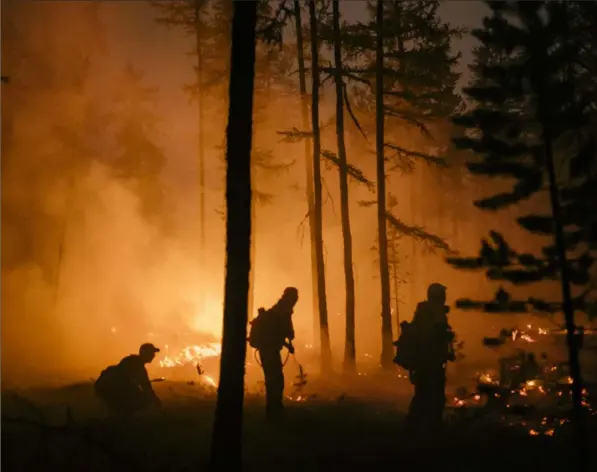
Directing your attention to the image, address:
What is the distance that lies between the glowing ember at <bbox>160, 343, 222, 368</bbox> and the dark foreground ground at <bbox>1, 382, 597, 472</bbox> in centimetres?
658

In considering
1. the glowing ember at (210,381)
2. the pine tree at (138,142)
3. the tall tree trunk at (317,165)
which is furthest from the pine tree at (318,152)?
the pine tree at (138,142)

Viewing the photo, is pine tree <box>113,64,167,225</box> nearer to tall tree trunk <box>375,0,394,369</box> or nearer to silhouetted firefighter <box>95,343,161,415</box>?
tall tree trunk <box>375,0,394,369</box>

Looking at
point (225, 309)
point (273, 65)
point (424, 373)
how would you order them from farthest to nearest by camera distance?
1. point (273, 65)
2. point (424, 373)
3. point (225, 309)

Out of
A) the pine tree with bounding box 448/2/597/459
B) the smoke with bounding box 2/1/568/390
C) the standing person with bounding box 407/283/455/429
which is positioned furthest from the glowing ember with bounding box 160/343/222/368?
the pine tree with bounding box 448/2/597/459

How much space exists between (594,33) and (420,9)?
734 cm

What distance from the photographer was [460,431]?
918 centimetres

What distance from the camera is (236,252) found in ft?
22.1

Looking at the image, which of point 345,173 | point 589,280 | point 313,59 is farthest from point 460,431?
point 313,59

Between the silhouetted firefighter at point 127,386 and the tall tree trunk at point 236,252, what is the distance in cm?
370

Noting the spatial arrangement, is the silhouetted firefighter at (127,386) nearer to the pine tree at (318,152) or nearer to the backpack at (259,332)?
the backpack at (259,332)

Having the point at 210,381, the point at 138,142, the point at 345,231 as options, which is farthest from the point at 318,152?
the point at 138,142

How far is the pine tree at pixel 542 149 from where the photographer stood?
7.19m

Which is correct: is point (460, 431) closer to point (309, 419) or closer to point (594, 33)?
point (309, 419)

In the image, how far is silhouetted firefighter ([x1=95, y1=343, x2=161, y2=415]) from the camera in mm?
9859
